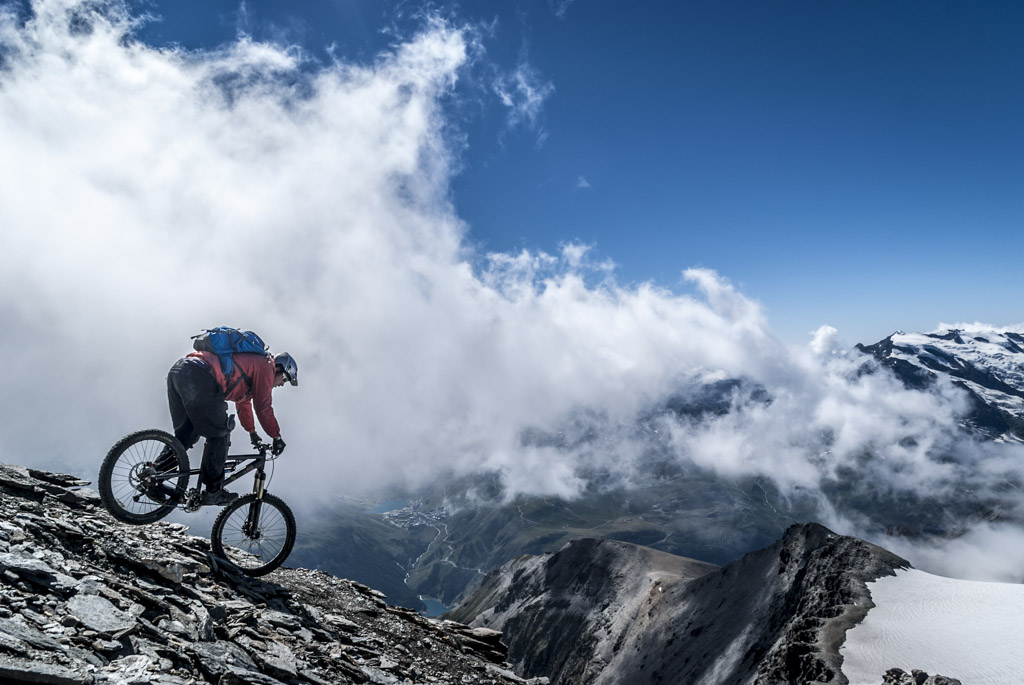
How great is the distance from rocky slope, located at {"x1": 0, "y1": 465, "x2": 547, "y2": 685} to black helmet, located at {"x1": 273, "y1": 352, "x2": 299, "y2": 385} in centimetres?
502

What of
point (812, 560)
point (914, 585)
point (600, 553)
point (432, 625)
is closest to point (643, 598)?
point (600, 553)

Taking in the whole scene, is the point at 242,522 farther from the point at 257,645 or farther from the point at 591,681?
the point at 591,681

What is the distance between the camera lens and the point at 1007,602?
4225 centimetres

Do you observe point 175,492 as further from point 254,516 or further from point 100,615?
point 100,615

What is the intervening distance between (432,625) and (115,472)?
1103cm

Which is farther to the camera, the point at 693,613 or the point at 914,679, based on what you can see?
the point at 693,613

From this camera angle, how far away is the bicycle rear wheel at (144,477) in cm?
1243

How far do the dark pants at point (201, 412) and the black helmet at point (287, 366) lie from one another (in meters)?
1.57

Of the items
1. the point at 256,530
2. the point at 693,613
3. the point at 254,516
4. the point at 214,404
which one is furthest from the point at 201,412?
the point at 693,613

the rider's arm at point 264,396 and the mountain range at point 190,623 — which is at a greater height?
the rider's arm at point 264,396

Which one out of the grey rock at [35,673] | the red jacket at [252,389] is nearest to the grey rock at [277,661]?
the grey rock at [35,673]

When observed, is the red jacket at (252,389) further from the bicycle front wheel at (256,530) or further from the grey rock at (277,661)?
the grey rock at (277,661)

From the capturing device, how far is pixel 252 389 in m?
13.5

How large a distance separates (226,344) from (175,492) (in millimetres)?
3843
